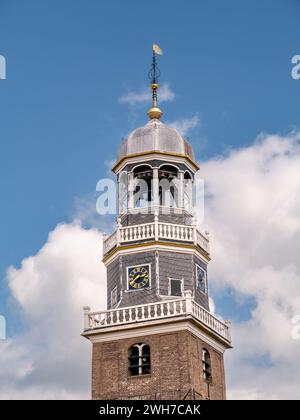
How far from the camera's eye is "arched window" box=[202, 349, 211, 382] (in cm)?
5937

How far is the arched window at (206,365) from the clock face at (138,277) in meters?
5.17

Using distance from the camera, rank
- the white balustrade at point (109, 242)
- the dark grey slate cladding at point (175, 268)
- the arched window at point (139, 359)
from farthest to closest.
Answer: the white balustrade at point (109, 242) < the dark grey slate cladding at point (175, 268) < the arched window at point (139, 359)

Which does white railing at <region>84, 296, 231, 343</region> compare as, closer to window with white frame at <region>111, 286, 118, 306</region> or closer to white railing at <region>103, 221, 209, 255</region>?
window with white frame at <region>111, 286, 118, 306</region>

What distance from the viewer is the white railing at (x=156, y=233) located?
61812 mm

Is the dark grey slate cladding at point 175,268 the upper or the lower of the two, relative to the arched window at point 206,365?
upper

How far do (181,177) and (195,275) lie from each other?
6.60m

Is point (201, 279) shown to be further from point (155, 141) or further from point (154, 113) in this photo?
point (154, 113)

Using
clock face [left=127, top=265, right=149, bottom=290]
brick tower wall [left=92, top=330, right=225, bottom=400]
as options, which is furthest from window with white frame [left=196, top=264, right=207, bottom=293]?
brick tower wall [left=92, top=330, right=225, bottom=400]

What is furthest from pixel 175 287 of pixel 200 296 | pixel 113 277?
pixel 113 277

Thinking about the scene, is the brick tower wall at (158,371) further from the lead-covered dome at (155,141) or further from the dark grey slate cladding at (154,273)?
the lead-covered dome at (155,141)

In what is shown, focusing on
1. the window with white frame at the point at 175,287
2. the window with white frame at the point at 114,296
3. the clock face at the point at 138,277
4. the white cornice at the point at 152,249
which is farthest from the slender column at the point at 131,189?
the window with white frame at the point at 175,287

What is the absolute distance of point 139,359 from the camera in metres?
58.3

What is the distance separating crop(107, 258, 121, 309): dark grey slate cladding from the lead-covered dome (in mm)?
7203

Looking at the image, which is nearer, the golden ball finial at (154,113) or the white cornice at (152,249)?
the white cornice at (152,249)
